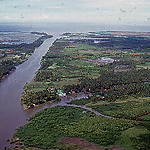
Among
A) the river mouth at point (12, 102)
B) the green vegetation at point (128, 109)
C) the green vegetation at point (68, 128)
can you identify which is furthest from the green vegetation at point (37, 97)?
the green vegetation at point (128, 109)

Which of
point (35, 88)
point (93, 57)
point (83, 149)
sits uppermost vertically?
point (93, 57)

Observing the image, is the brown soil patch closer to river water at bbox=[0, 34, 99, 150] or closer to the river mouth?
river water at bbox=[0, 34, 99, 150]

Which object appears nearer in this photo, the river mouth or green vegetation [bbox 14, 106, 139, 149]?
green vegetation [bbox 14, 106, 139, 149]

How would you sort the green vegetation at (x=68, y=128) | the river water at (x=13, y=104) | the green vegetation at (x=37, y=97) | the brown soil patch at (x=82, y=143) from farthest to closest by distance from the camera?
1. the green vegetation at (x=37, y=97)
2. the river water at (x=13, y=104)
3. the green vegetation at (x=68, y=128)
4. the brown soil patch at (x=82, y=143)

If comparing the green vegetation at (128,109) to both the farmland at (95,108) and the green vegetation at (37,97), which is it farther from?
the green vegetation at (37,97)

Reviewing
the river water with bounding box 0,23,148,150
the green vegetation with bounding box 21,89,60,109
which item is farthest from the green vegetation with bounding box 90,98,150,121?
the green vegetation with bounding box 21,89,60,109

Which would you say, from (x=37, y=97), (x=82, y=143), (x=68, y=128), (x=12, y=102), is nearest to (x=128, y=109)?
(x=68, y=128)

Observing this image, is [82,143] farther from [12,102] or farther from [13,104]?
[12,102]

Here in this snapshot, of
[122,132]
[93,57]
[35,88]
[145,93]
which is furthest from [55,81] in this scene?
[93,57]

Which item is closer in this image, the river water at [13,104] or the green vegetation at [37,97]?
the river water at [13,104]

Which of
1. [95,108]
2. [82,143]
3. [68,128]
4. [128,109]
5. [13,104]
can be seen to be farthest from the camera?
[13,104]

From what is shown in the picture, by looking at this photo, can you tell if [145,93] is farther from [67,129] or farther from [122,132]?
[67,129]
